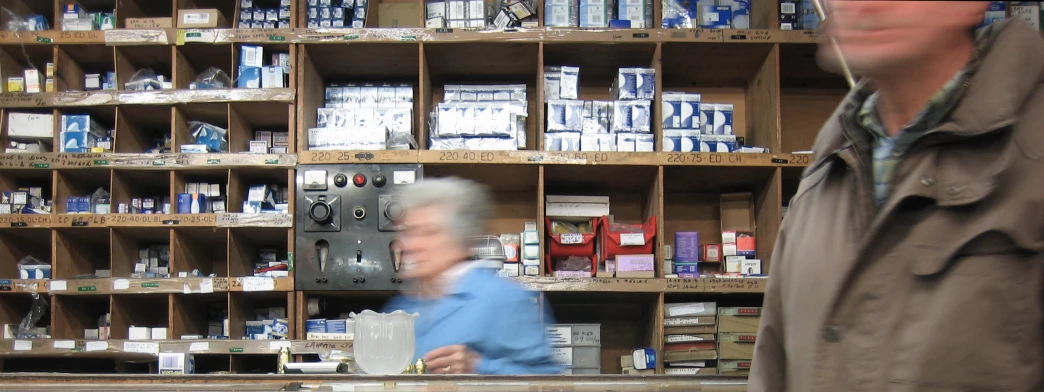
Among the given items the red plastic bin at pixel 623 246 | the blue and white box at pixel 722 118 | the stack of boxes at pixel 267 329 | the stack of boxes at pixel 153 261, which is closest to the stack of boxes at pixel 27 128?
the stack of boxes at pixel 153 261

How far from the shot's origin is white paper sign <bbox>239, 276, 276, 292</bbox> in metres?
3.32

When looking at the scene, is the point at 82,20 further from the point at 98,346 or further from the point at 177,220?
the point at 98,346

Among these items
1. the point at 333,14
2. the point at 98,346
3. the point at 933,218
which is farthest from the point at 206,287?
the point at 933,218

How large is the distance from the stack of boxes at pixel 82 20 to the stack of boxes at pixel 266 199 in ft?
4.13

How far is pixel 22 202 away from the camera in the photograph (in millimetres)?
3643

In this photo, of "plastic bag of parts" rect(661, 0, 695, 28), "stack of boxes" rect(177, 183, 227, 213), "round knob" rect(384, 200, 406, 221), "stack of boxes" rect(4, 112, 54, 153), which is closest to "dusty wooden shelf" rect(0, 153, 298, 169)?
"stack of boxes" rect(4, 112, 54, 153)

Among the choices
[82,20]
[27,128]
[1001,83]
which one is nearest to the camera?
[1001,83]

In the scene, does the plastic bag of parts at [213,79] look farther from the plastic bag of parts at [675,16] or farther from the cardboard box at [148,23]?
the plastic bag of parts at [675,16]

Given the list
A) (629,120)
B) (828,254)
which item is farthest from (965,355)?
(629,120)

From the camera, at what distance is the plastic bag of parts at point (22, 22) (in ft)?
12.0

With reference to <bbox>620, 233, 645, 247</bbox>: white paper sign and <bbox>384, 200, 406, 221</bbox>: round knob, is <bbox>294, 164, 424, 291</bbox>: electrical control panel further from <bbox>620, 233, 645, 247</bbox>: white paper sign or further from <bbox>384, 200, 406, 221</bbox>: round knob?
<bbox>620, 233, 645, 247</bbox>: white paper sign

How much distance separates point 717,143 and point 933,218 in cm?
291

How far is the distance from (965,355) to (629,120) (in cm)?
287

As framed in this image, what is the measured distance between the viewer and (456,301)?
6.07 feet
